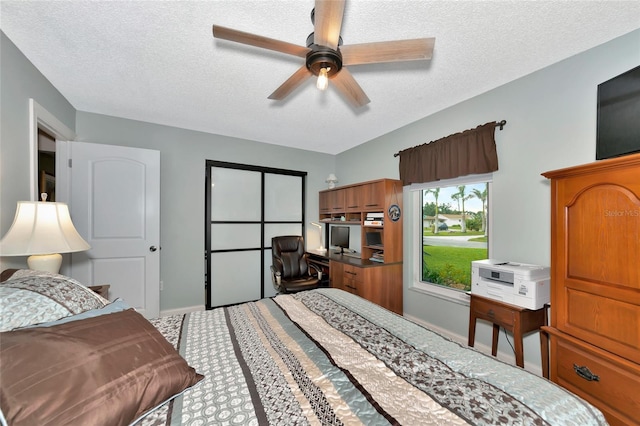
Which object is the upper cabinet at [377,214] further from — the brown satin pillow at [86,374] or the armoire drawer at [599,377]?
the brown satin pillow at [86,374]

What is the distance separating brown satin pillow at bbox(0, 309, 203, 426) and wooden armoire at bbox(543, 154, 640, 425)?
2.06m

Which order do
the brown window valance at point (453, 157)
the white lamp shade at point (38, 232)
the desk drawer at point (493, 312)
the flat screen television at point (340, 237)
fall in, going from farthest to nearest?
the flat screen television at point (340, 237)
the brown window valance at point (453, 157)
the desk drawer at point (493, 312)
the white lamp shade at point (38, 232)

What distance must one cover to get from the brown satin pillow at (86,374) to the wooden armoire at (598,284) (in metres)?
2.06

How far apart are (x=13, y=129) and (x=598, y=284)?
151 inches

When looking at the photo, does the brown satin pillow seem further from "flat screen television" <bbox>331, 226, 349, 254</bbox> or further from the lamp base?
"flat screen television" <bbox>331, 226, 349, 254</bbox>

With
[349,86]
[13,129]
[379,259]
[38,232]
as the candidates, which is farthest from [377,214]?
[13,129]

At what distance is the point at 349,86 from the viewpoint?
1764 millimetres

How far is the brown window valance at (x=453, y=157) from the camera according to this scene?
2.44 metres

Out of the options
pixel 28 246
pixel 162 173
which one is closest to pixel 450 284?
pixel 28 246

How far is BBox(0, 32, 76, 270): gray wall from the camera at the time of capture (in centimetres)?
168

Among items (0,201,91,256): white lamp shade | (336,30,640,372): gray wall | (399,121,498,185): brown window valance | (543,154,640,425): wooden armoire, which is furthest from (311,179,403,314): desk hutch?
(0,201,91,256): white lamp shade

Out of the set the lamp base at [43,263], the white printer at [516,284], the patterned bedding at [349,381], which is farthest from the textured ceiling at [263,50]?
the patterned bedding at [349,381]

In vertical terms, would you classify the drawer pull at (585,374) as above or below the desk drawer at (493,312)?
below

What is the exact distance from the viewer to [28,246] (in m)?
1.50
